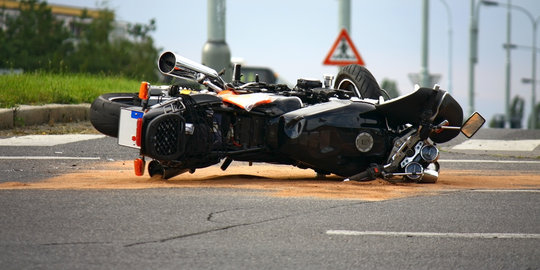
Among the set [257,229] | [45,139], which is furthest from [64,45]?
[257,229]

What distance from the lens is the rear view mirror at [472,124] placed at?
9.33 metres

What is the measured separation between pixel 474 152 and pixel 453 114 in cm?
507

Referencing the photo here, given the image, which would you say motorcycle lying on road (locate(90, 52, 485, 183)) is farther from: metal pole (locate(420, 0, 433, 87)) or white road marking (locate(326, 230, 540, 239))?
metal pole (locate(420, 0, 433, 87))

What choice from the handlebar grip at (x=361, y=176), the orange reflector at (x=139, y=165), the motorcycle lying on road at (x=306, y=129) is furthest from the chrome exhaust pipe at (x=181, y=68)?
the handlebar grip at (x=361, y=176)

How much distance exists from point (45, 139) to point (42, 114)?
8.54 ft

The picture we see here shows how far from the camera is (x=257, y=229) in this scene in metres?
6.62

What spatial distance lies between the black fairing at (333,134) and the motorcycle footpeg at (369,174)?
3.7 inches

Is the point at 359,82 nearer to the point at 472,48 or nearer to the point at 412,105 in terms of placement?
the point at 412,105

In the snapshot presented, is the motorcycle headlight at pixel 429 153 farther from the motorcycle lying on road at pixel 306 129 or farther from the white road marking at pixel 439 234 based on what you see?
the white road marking at pixel 439 234

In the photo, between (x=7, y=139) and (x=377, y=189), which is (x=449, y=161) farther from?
(x=7, y=139)

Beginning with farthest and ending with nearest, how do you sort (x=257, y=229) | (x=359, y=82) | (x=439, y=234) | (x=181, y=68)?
(x=359, y=82)
(x=181, y=68)
(x=257, y=229)
(x=439, y=234)

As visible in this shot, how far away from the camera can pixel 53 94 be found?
61.0 ft

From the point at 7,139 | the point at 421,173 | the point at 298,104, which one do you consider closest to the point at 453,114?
the point at 421,173

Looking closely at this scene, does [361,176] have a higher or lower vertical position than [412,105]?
lower
